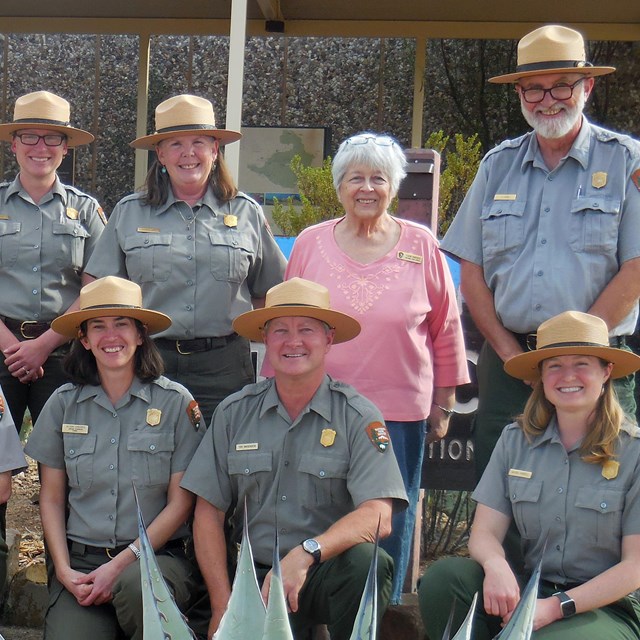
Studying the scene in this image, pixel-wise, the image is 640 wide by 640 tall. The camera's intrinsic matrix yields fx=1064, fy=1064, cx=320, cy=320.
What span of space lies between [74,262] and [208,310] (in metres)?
0.67

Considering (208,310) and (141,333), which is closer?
(141,333)

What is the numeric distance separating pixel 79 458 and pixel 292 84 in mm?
7163

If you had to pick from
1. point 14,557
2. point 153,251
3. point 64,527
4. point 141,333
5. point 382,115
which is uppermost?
point 382,115

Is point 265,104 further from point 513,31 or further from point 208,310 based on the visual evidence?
point 208,310

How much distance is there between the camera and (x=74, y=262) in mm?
4258

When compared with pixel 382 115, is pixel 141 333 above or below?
below

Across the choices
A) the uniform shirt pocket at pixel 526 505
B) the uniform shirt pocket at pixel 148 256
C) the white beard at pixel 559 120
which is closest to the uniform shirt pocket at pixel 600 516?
the uniform shirt pocket at pixel 526 505

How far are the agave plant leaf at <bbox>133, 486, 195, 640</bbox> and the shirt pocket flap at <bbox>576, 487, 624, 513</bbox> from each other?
1635 mm

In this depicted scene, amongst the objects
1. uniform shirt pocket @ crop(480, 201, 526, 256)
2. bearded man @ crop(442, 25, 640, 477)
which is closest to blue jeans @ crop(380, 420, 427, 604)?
bearded man @ crop(442, 25, 640, 477)

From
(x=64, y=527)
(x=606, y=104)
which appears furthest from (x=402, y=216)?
(x=606, y=104)

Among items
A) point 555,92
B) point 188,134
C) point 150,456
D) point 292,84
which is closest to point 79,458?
point 150,456

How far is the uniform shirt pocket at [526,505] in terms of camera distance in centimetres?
322

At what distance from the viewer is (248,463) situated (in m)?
3.49

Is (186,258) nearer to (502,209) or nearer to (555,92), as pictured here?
(502,209)
